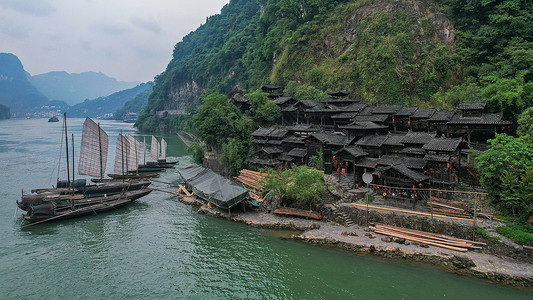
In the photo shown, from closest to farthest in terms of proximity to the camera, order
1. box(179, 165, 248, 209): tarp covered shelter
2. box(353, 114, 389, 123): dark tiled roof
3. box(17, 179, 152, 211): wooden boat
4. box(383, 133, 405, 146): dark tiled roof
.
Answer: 1. box(17, 179, 152, 211): wooden boat
2. box(179, 165, 248, 209): tarp covered shelter
3. box(383, 133, 405, 146): dark tiled roof
4. box(353, 114, 389, 123): dark tiled roof

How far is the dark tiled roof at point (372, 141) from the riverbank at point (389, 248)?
368 inches

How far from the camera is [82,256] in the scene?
63.1 feet

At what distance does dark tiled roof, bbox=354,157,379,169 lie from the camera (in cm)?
2637

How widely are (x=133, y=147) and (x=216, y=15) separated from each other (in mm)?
114515

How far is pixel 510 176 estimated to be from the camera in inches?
707

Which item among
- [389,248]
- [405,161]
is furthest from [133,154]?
[389,248]

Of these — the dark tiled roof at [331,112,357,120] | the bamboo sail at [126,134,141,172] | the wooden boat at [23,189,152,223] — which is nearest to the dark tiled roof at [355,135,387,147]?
the dark tiled roof at [331,112,357,120]

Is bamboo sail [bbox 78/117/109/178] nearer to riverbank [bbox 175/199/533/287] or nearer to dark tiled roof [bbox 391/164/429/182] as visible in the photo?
riverbank [bbox 175/199/533/287]

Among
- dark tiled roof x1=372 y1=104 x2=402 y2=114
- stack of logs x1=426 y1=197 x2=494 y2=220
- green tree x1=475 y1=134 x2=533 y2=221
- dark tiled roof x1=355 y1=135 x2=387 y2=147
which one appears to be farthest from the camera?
dark tiled roof x1=372 y1=104 x2=402 y2=114

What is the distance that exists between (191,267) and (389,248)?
13449 mm

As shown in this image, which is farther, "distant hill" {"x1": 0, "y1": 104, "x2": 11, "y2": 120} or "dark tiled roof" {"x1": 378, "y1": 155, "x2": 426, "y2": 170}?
"distant hill" {"x1": 0, "y1": 104, "x2": 11, "y2": 120}

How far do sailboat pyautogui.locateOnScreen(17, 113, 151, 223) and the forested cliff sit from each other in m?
35.2

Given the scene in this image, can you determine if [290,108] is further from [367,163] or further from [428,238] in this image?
[428,238]

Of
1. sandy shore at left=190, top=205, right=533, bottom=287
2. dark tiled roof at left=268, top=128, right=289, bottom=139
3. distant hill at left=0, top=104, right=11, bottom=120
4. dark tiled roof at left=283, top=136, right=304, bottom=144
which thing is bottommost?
sandy shore at left=190, top=205, right=533, bottom=287
